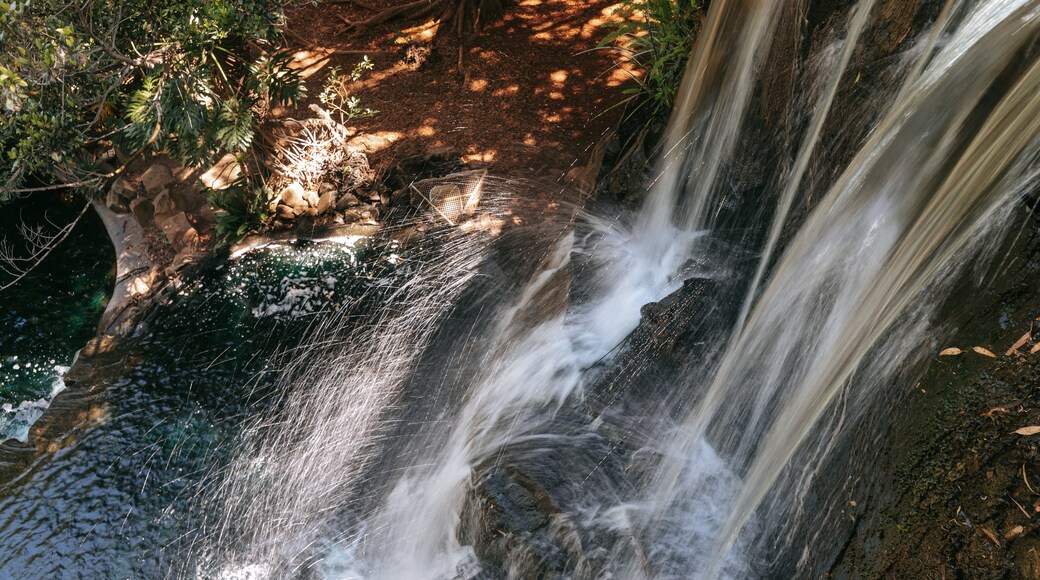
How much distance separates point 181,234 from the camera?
26.8 feet

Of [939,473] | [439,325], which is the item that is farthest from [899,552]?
[439,325]

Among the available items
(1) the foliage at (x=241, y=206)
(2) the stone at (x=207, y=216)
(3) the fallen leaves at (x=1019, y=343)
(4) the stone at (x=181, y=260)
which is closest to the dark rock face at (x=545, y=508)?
(3) the fallen leaves at (x=1019, y=343)

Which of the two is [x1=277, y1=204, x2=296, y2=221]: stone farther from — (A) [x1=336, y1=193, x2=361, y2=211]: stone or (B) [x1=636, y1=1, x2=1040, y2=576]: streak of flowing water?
(B) [x1=636, y1=1, x2=1040, y2=576]: streak of flowing water

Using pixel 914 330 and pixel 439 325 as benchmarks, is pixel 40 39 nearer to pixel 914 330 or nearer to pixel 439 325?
pixel 439 325

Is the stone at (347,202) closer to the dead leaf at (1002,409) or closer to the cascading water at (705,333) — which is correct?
the cascading water at (705,333)

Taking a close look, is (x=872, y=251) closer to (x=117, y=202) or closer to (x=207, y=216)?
(x=207, y=216)

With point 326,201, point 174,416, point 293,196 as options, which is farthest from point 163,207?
point 174,416

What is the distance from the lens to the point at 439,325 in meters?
6.77

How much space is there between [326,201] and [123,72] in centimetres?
233

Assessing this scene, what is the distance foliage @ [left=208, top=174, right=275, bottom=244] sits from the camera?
26.2 ft

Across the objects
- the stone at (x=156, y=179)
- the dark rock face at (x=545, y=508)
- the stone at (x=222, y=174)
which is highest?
the dark rock face at (x=545, y=508)

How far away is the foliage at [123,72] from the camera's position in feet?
18.2

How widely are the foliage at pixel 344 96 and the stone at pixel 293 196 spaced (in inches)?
37.6

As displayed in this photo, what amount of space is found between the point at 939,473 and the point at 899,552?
15.1 inches
